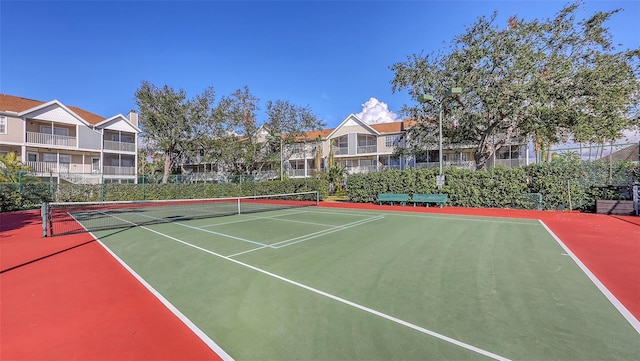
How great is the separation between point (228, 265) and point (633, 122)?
32.0m

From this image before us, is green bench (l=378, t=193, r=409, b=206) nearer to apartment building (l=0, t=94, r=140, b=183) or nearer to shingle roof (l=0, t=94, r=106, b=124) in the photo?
apartment building (l=0, t=94, r=140, b=183)

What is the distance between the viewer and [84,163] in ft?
107

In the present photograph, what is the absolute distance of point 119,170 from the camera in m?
34.5

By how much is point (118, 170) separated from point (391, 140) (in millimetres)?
36580

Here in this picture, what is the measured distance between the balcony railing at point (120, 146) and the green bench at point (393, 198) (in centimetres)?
3344

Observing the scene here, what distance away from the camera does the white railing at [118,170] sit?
33562mm

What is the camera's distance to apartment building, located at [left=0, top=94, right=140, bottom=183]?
27.3m

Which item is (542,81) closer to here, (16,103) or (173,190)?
(173,190)

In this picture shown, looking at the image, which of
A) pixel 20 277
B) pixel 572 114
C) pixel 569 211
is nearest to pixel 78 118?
pixel 20 277

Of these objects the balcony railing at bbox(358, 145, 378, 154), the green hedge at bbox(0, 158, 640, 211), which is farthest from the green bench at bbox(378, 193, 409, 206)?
the balcony railing at bbox(358, 145, 378, 154)

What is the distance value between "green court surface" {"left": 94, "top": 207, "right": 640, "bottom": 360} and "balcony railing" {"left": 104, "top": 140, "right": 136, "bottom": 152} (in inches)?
1278

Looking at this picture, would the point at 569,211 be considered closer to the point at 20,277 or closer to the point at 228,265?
the point at 228,265

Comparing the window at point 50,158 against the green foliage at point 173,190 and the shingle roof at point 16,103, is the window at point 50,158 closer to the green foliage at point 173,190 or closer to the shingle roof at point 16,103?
the shingle roof at point 16,103

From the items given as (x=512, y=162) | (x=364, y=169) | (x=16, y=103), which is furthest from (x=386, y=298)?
(x=16, y=103)
